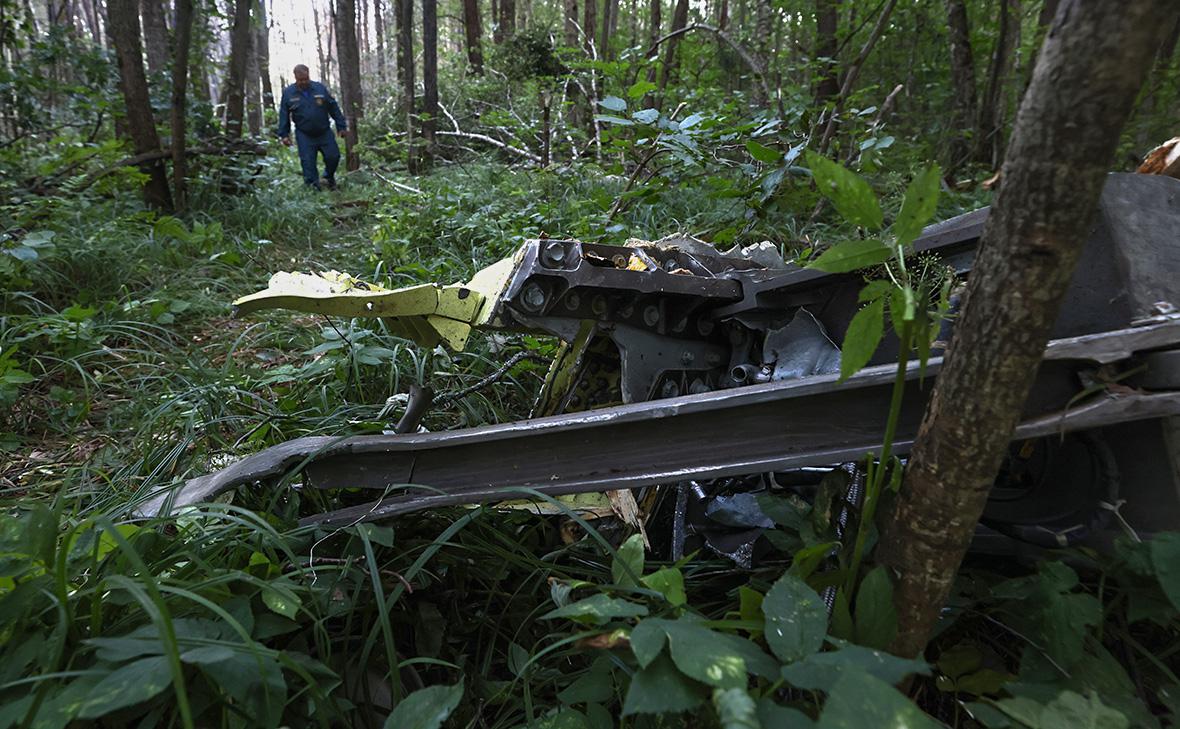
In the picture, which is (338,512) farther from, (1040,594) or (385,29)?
(385,29)

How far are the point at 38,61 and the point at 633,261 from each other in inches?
247

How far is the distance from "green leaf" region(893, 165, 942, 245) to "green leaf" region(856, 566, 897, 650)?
0.50 m

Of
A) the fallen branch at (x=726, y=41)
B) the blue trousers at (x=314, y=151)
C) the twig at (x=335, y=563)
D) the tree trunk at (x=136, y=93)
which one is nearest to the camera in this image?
the twig at (x=335, y=563)

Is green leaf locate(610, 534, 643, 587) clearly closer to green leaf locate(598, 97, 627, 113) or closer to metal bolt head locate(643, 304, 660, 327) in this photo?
metal bolt head locate(643, 304, 660, 327)

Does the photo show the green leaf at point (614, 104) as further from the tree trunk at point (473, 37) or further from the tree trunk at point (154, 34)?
the tree trunk at point (473, 37)

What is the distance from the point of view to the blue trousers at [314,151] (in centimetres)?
902

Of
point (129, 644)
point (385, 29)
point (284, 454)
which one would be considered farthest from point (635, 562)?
point (385, 29)

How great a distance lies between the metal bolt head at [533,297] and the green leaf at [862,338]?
2.92 feet

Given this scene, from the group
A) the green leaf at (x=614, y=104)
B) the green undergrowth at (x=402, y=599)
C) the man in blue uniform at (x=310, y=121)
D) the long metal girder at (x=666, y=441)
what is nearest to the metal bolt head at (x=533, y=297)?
the long metal girder at (x=666, y=441)

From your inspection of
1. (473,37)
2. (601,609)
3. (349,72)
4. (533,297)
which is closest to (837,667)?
(601,609)

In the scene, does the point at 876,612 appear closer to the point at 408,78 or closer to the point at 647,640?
the point at 647,640

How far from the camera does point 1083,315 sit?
1313 millimetres

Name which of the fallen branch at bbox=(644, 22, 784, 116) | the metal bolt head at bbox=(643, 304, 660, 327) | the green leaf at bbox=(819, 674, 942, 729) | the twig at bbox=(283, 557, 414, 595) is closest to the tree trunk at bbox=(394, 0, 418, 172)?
the fallen branch at bbox=(644, 22, 784, 116)

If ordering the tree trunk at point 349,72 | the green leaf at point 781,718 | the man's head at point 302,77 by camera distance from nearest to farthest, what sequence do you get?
the green leaf at point 781,718 < the man's head at point 302,77 < the tree trunk at point 349,72
